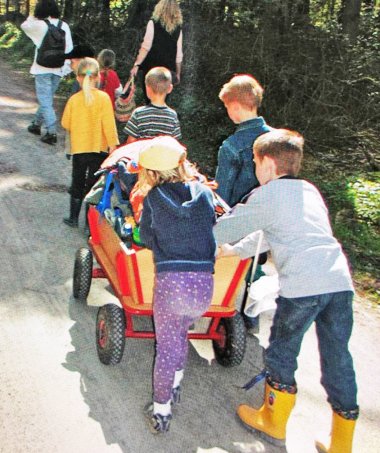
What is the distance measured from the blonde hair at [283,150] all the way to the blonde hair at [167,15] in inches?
171

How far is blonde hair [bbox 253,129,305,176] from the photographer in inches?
129

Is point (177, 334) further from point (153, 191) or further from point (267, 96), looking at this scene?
point (267, 96)

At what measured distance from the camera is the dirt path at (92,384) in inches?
133

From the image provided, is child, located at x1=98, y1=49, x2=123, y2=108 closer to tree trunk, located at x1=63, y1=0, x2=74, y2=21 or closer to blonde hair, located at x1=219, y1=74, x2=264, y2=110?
blonde hair, located at x1=219, y1=74, x2=264, y2=110

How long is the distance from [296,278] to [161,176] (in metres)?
0.87

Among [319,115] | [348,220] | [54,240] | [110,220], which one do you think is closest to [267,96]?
[319,115]

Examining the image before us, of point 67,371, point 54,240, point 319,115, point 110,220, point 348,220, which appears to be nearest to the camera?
point 67,371

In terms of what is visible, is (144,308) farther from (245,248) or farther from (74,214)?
(74,214)

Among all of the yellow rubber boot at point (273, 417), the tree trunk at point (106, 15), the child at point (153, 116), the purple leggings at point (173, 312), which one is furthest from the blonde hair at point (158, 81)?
the tree trunk at point (106, 15)

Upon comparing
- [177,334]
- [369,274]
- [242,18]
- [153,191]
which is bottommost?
[369,274]

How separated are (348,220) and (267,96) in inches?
107

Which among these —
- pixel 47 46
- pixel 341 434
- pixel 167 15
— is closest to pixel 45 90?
pixel 47 46

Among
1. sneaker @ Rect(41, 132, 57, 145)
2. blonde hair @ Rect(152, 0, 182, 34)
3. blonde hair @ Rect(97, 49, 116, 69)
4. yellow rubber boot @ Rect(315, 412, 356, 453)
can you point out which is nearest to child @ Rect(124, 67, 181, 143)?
blonde hair @ Rect(97, 49, 116, 69)

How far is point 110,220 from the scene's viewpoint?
4.54 m
